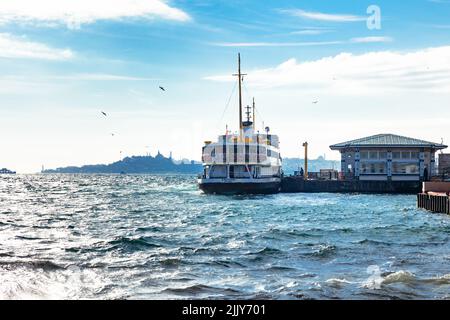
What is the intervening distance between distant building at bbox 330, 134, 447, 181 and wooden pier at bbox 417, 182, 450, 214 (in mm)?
44003

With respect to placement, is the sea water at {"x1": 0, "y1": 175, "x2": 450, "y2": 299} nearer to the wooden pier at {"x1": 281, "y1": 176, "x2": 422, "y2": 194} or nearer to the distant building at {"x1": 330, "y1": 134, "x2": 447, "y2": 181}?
the wooden pier at {"x1": 281, "y1": 176, "x2": 422, "y2": 194}

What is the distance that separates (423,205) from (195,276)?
42.1 m

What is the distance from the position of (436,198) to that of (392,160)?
51196 mm

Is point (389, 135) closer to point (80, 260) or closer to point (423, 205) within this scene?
point (423, 205)

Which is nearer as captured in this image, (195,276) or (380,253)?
(195,276)

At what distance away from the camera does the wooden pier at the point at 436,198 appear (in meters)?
48.9

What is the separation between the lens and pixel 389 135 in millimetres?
107938

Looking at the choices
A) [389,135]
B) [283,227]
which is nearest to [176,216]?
[283,227]

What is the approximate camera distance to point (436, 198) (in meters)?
51.2

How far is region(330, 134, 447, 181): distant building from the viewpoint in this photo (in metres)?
101

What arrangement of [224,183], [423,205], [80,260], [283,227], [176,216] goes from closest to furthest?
[80,260], [283,227], [176,216], [423,205], [224,183]

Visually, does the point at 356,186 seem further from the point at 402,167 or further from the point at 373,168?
the point at 402,167

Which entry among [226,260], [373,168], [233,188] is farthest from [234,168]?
[226,260]

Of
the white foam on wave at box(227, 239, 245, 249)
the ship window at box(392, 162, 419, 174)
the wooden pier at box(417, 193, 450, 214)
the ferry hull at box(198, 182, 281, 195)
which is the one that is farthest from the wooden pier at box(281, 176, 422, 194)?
the white foam on wave at box(227, 239, 245, 249)
